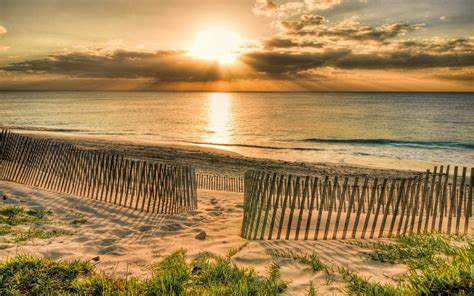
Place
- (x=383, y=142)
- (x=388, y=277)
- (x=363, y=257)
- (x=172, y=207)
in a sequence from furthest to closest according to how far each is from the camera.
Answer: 1. (x=383, y=142)
2. (x=172, y=207)
3. (x=363, y=257)
4. (x=388, y=277)

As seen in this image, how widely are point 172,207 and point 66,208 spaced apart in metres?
2.80

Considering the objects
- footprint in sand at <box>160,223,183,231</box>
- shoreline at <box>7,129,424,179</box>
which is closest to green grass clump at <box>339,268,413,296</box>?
footprint in sand at <box>160,223,183,231</box>

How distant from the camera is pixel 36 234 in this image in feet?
20.1

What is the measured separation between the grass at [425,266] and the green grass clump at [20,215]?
659 cm

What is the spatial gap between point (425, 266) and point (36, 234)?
21.6 ft

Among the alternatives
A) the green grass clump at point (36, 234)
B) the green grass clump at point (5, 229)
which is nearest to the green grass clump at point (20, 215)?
the green grass clump at point (5, 229)

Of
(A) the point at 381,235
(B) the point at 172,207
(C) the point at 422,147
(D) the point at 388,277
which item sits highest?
(D) the point at 388,277

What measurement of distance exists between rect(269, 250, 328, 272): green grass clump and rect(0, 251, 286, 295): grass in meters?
0.44

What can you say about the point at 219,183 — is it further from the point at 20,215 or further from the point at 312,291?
the point at 312,291

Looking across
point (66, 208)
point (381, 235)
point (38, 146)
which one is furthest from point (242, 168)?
point (381, 235)

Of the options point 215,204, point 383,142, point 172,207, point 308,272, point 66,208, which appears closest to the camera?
point 308,272

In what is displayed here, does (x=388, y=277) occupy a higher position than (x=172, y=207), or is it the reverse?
(x=388, y=277)

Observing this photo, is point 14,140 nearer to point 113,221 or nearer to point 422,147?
point 113,221

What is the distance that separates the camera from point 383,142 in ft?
146
